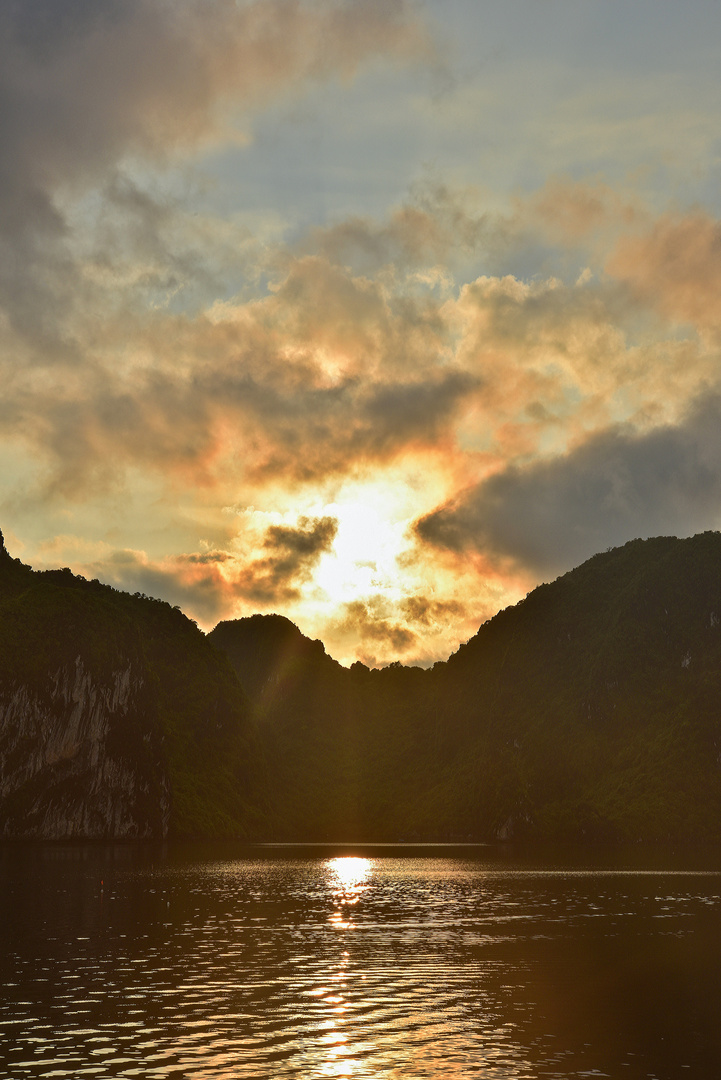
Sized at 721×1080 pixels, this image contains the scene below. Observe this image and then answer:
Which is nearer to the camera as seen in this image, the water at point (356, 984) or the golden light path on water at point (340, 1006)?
the golden light path on water at point (340, 1006)

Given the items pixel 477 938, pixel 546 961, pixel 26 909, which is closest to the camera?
pixel 546 961

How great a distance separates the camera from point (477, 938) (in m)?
60.0

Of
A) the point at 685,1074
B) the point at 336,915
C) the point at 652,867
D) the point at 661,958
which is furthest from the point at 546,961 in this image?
the point at 652,867

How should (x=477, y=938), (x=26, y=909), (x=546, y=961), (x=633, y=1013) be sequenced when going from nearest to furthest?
(x=633, y=1013)
(x=546, y=961)
(x=477, y=938)
(x=26, y=909)

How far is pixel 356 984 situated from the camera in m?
43.3

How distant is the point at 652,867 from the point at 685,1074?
409ft

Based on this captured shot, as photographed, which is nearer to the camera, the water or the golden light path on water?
the golden light path on water

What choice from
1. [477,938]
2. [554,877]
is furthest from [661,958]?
[554,877]

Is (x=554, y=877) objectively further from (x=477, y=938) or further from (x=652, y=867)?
(x=477, y=938)

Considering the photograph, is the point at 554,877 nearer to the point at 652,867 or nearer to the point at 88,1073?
the point at 652,867

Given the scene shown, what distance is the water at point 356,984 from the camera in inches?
1182

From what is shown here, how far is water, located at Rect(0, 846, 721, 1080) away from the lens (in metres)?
30.0

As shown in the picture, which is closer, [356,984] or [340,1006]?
[340,1006]

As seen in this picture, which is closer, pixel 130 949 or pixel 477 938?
pixel 130 949
